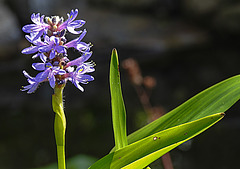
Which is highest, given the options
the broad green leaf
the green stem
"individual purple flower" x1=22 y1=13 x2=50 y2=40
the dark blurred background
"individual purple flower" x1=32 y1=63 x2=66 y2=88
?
the dark blurred background

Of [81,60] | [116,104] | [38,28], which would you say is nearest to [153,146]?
[116,104]

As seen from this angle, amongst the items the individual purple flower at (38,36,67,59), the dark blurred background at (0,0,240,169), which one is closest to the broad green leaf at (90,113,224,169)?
the individual purple flower at (38,36,67,59)

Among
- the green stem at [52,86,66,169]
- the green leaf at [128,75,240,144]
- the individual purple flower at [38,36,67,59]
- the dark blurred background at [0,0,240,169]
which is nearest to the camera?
the individual purple flower at [38,36,67,59]

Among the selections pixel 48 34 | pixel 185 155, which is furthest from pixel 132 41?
pixel 48 34

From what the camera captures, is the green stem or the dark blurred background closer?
the green stem

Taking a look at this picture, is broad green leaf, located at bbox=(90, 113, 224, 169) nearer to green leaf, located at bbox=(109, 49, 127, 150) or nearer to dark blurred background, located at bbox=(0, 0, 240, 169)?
green leaf, located at bbox=(109, 49, 127, 150)

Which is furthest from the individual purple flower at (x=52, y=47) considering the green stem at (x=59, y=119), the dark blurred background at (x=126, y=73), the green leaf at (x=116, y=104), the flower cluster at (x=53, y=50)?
the dark blurred background at (x=126, y=73)

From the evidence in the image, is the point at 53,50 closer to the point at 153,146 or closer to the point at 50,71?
the point at 50,71
